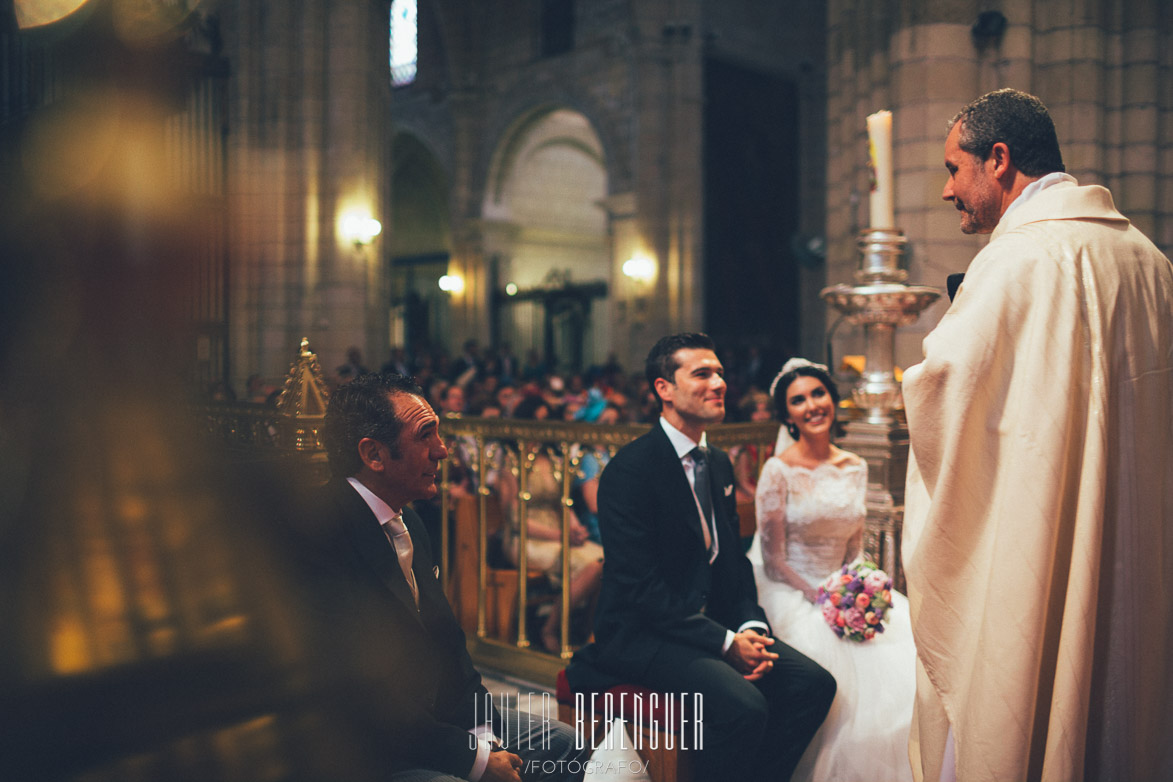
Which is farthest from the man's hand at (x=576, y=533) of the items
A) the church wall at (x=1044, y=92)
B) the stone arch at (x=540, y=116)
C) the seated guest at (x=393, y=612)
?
the stone arch at (x=540, y=116)

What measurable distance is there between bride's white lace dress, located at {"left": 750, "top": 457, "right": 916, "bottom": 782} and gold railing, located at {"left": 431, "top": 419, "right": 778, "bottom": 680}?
663 millimetres

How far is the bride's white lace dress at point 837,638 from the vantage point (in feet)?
9.30

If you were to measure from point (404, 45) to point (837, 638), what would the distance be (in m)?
20.8

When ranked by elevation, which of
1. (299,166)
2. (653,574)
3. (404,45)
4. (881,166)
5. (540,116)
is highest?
(404,45)

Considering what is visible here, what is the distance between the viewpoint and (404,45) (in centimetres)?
2092

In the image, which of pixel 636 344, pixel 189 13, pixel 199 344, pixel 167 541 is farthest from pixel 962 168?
pixel 636 344

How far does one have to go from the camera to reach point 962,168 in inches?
80.9

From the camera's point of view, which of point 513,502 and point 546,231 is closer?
point 513,502

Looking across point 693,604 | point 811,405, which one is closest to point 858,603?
point 693,604

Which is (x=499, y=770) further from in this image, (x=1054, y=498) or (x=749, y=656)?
(x=1054, y=498)

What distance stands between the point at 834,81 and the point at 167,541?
24.7ft

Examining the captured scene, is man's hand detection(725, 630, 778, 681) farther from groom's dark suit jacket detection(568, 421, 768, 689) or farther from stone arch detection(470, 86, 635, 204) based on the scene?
stone arch detection(470, 86, 635, 204)

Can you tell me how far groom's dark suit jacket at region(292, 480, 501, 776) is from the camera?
1811mm

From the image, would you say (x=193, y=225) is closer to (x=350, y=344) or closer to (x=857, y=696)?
(x=857, y=696)
